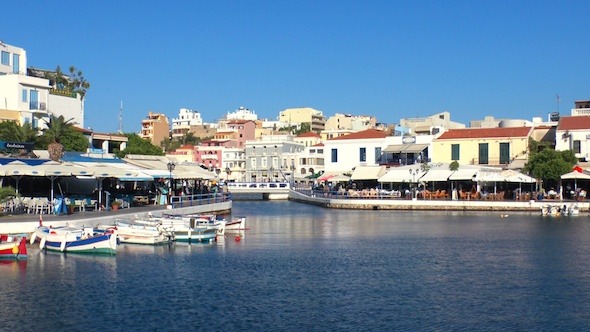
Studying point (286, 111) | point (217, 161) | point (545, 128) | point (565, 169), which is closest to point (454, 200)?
point (565, 169)

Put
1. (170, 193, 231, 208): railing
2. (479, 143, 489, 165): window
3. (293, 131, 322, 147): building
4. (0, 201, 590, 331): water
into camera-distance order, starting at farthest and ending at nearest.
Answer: (293, 131, 322, 147): building < (479, 143, 489, 165): window < (170, 193, 231, 208): railing < (0, 201, 590, 331): water

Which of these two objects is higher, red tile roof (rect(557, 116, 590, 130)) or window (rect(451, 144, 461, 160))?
red tile roof (rect(557, 116, 590, 130))

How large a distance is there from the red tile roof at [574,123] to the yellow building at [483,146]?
362 centimetres

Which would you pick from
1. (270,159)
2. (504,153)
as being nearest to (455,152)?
(504,153)

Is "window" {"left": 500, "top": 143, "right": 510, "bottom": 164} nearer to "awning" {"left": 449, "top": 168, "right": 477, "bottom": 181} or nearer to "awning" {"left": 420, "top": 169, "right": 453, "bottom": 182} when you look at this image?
"awning" {"left": 449, "top": 168, "right": 477, "bottom": 181}

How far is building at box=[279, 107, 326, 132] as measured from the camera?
18741 centimetres

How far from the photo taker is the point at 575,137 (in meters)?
65.2

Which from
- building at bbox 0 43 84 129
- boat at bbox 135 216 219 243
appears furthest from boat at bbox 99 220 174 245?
building at bbox 0 43 84 129

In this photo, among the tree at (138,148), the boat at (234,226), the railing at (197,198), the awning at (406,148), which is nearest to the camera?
the boat at (234,226)

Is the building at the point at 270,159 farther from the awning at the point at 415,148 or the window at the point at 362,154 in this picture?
the awning at the point at 415,148

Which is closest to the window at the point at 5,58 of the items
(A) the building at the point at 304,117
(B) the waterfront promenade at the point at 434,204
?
(B) the waterfront promenade at the point at 434,204

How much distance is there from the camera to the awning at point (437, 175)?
212 feet

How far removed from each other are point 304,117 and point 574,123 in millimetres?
125766

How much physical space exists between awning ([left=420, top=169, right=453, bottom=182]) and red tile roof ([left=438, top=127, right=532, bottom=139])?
8.33m
